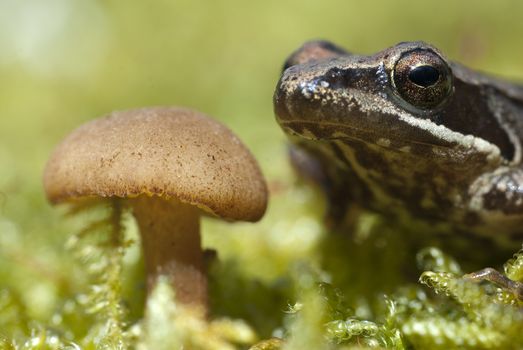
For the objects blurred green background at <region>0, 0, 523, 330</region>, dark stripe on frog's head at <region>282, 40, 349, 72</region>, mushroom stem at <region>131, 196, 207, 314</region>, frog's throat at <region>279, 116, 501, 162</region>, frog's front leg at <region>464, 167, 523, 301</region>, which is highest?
blurred green background at <region>0, 0, 523, 330</region>

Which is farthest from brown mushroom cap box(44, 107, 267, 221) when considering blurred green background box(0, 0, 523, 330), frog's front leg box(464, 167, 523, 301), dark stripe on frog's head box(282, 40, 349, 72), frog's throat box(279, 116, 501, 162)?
blurred green background box(0, 0, 523, 330)

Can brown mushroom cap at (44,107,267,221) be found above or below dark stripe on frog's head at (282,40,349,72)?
below

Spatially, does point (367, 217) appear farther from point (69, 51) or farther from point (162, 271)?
point (69, 51)

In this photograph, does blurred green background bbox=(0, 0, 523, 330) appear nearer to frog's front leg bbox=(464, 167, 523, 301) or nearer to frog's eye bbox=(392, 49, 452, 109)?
frog's front leg bbox=(464, 167, 523, 301)

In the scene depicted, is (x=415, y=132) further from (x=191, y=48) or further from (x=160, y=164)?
(x=191, y=48)

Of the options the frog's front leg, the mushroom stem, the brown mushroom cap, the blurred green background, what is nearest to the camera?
the brown mushroom cap

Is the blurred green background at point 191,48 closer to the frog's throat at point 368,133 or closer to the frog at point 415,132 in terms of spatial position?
the frog at point 415,132

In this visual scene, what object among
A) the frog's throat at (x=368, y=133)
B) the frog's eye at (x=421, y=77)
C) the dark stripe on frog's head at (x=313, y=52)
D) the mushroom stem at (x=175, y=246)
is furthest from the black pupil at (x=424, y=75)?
the mushroom stem at (x=175, y=246)

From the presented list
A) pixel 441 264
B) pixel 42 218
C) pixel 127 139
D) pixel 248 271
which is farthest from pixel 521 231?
pixel 42 218

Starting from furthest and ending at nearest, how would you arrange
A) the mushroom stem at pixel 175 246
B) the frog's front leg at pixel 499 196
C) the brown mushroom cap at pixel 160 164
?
the frog's front leg at pixel 499 196
the mushroom stem at pixel 175 246
the brown mushroom cap at pixel 160 164
